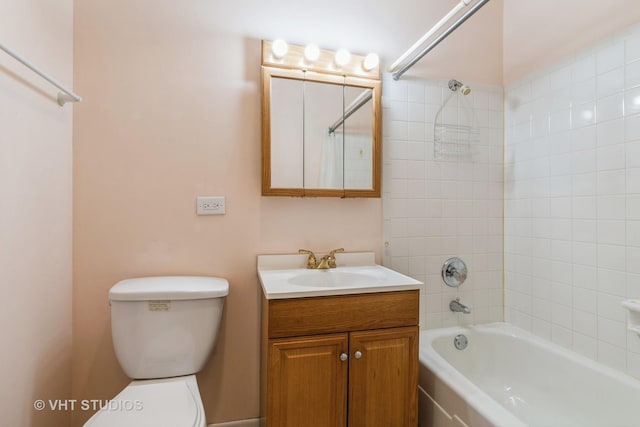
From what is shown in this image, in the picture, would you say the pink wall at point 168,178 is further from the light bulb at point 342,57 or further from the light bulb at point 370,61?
the light bulb at point 370,61

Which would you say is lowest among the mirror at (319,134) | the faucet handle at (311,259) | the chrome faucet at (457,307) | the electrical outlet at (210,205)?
the chrome faucet at (457,307)

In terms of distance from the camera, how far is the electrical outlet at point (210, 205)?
5.16 ft

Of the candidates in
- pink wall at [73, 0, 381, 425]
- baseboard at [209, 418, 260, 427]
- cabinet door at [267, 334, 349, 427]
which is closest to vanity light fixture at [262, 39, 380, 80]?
pink wall at [73, 0, 381, 425]

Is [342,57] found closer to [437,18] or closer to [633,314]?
[437,18]

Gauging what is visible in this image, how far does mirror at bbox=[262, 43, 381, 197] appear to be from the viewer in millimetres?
1599

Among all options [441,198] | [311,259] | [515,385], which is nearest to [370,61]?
[441,198]

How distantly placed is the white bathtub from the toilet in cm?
104

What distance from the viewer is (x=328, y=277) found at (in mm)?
1611

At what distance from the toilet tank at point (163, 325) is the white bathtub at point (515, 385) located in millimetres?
1058

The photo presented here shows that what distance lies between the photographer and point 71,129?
1447 millimetres

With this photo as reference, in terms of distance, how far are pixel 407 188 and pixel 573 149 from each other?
0.83 metres

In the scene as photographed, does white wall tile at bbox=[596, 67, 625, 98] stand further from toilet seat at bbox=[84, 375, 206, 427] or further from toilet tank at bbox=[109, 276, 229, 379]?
toilet seat at bbox=[84, 375, 206, 427]

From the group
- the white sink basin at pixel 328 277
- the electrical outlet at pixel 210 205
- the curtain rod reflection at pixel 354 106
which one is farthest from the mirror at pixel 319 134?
the white sink basin at pixel 328 277

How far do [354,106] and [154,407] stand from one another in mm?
1622
